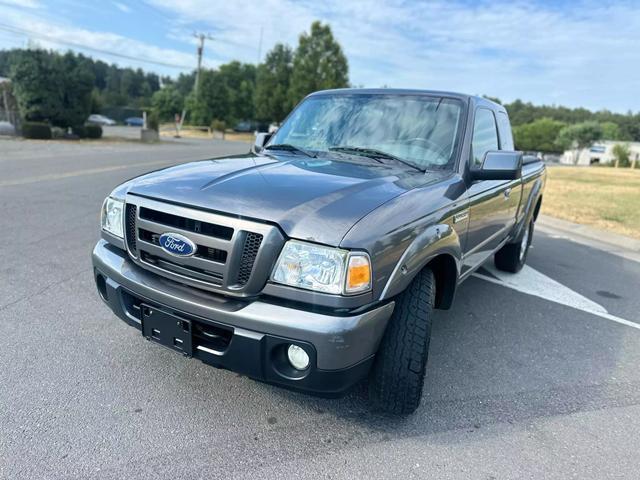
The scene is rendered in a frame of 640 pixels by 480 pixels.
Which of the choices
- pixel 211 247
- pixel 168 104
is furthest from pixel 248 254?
pixel 168 104

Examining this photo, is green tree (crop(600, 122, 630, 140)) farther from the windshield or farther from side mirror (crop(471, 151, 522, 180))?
side mirror (crop(471, 151, 522, 180))

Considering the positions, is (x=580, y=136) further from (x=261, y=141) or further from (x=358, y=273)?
(x=358, y=273)

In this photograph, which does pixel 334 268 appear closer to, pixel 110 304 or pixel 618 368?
pixel 110 304

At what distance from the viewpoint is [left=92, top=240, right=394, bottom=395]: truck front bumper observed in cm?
199

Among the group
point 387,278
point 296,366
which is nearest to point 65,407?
point 296,366

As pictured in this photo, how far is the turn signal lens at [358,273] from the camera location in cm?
200

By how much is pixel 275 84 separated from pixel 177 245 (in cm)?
4585

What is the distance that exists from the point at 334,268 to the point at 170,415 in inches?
48.4

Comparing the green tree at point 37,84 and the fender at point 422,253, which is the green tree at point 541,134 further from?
the fender at point 422,253

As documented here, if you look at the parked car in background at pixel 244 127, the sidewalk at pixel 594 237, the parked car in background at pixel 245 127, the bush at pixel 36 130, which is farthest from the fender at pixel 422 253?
the parked car in background at pixel 244 127

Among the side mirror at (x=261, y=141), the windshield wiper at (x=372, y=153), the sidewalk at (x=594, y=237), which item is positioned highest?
the windshield wiper at (x=372, y=153)

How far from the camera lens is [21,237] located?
5.40m

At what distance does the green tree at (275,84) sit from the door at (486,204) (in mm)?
42272

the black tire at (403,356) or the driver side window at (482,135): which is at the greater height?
the driver side window at (482,135)
